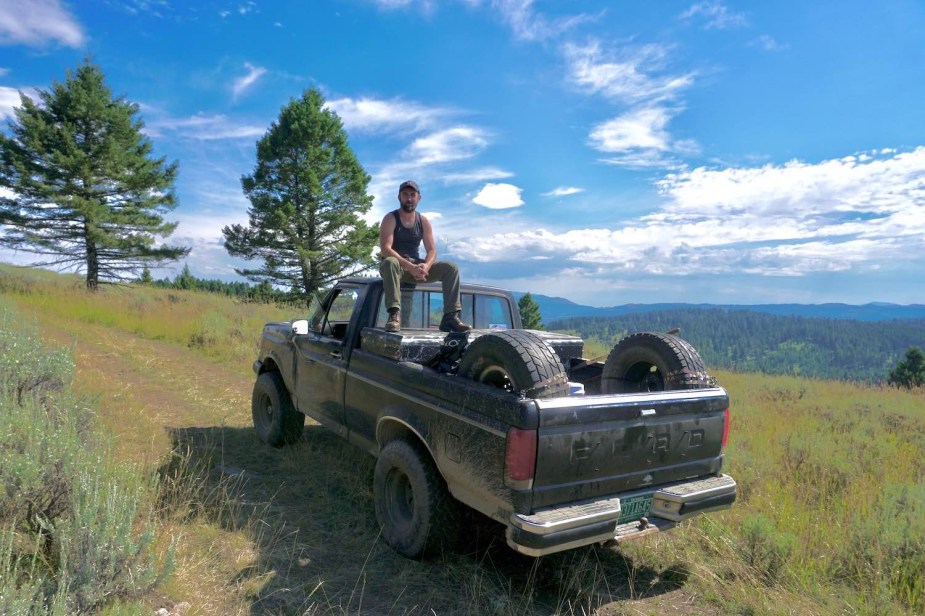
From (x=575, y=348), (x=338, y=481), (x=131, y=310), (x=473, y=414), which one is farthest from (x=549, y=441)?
(x=131, y=310)

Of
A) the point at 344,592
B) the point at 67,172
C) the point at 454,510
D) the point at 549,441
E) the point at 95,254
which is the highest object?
the point at 67,172

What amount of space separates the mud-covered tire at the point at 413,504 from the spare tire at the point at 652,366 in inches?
60.3

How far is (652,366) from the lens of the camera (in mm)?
4039

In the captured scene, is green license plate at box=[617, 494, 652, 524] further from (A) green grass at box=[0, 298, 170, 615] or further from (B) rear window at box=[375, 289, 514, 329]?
(A) green grass at box=[0, 298, 170, 615]

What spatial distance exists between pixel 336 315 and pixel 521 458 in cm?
292

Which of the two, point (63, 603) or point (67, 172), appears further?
point (67, 172)

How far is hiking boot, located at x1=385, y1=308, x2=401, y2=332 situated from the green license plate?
6.75 feet

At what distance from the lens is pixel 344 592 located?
3.13m

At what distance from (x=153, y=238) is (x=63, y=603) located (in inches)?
894

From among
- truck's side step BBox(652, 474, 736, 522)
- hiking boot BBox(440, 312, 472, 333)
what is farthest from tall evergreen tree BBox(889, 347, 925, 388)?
hiking boot BBox(440, 312, 472, 333)

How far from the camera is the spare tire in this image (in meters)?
3.56

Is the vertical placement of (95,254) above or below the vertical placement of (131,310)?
above

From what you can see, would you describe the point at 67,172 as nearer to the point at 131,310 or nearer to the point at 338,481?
the point at 131,310

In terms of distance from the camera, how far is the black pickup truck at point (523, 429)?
2.66m
